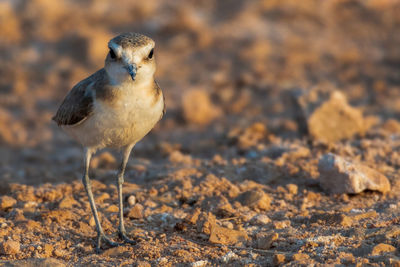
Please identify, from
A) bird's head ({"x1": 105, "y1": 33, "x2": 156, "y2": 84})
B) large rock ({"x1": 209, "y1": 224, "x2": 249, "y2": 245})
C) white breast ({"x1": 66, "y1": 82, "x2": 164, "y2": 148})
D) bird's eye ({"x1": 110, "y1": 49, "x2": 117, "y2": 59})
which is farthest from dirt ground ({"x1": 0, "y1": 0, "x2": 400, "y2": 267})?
bird's eye ({"x1": 110, "y1": 49, "x2": 117, "y2": 59})

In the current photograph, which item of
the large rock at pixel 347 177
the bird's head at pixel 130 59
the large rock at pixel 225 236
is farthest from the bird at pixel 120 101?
the large rock at pixel 347 177

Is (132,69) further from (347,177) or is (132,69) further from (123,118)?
(347,177)

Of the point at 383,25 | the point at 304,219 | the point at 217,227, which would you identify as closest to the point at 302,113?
the point at 304,219

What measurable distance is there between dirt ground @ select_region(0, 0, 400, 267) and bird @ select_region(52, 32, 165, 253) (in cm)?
70

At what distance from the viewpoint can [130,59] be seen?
4.59 metres

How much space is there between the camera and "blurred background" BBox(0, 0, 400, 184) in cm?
893

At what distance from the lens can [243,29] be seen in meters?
12.7

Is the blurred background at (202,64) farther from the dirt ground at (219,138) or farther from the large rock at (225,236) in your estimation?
the large rock at (225,236)

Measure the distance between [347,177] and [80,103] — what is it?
2768 millimetres

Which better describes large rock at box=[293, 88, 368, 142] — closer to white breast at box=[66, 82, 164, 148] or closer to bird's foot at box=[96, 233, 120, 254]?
white breast at box=[66, 82, 164, 148]

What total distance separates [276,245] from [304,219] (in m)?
0.70

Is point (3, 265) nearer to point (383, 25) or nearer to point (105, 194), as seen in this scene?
point (105, 194)

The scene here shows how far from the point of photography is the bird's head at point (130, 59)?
4594 mm

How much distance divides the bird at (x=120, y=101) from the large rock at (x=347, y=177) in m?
1.96
